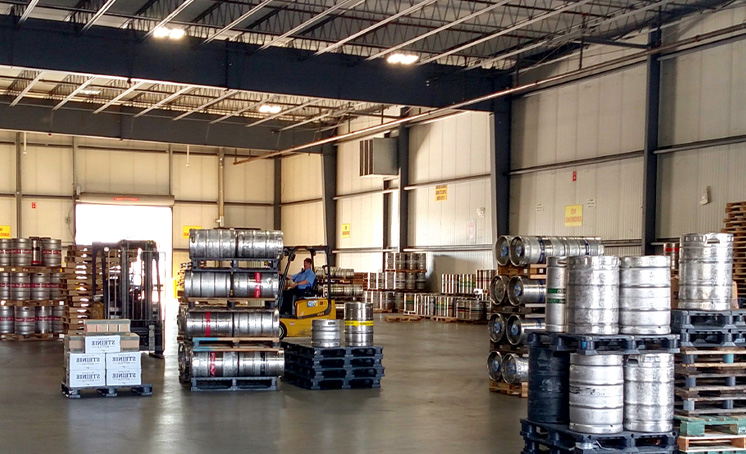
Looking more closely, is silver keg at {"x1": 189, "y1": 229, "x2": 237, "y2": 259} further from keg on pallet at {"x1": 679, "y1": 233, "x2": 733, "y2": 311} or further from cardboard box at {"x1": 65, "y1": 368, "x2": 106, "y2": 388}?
keg on pallet at {"x1": 679, "y1": 233, "x2": 733, "y2": 311}

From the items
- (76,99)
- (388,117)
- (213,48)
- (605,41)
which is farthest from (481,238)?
(76,99)

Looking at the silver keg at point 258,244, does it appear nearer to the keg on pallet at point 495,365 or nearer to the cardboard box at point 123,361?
the cardboard box at point 123,361

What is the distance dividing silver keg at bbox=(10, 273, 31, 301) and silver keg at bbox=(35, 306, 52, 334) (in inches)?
15.4

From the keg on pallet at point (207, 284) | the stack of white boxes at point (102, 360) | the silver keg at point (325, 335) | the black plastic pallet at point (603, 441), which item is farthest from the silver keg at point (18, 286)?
the black plastic pallet at point (603, 441)

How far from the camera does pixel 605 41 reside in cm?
1681

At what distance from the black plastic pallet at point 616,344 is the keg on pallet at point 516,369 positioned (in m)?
3.44

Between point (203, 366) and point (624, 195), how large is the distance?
1054cm

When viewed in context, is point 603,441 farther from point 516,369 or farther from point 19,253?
point 19,253

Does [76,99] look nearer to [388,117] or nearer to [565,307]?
[388,117]

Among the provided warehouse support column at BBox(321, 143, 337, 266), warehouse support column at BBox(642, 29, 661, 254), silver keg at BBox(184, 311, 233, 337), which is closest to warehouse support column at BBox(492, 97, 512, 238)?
warehouse support column at BBox(642, 29, 661, 254)

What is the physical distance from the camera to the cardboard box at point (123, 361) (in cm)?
995

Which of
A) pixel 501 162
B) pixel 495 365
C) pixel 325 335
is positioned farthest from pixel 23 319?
pixel 501 162

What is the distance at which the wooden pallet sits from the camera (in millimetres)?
10086

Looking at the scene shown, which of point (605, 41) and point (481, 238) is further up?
point (605, 41)
